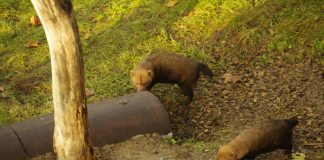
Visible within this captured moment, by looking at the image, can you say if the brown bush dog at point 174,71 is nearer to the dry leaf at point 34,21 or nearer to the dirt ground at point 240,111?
the dirt ground at point 240,111

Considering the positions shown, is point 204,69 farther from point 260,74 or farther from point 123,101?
point 123,101

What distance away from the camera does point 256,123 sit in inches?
254

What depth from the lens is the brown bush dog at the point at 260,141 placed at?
17.3 ft

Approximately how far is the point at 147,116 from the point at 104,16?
4241 mm

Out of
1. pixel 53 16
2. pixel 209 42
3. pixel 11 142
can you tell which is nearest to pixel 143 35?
pixel 209 42

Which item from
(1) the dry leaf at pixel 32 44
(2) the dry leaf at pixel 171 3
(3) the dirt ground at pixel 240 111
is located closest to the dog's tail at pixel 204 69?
(3) the dirt ground at pixel 240 111

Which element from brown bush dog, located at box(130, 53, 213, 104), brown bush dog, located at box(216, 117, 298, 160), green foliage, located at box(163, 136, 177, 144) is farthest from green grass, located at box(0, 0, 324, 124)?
brown bush dog, located at box(216, 117, 298, 160)

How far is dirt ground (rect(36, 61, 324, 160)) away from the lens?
5676mm

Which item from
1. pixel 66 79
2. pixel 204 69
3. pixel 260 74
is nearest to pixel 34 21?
pixel 204 69

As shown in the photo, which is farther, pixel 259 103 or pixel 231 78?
pixel 231 78

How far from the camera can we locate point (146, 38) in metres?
8.64

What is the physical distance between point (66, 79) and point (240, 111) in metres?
3.13

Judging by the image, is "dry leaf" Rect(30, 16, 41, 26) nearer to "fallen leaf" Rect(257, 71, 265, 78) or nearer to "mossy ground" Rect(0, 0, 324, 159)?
"mossy ground" Rect(0, 0, 324, 159)

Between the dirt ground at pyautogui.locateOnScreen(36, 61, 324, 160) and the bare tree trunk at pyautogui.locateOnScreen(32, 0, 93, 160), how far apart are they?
29.4 inches
